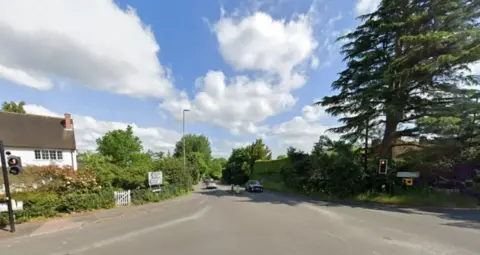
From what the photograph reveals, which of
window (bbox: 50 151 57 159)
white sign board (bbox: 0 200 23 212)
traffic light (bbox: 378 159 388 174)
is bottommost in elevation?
white sign board (bbox: 0 200 23 212)

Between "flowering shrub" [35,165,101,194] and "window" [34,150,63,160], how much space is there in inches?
625

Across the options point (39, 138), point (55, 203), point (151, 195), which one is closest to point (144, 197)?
point (151, 195)

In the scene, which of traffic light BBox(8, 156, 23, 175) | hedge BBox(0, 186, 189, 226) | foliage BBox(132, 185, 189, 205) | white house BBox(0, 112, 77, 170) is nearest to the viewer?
traffic light BBox(8, 156, 23, 175)

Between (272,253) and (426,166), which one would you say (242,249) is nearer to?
(272,253)

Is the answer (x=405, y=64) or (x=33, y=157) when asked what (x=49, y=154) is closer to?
(x=33, y=157)

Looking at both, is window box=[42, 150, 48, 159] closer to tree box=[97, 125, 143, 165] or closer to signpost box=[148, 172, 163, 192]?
tree box=[97, 125, 143, 165]

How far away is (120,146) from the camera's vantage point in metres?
32.7

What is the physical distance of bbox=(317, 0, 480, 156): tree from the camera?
1659 centimetres

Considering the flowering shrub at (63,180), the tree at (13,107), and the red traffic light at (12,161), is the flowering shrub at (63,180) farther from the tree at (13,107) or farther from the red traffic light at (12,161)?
the tree at (13,107)

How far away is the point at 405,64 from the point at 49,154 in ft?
115

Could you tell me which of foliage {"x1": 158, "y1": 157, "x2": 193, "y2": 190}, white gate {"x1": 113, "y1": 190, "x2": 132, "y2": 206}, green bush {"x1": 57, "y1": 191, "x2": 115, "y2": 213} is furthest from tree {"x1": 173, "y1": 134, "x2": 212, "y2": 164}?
green bush {"x1": 57, "y1": 191, "x2": 115, "y2": 213}

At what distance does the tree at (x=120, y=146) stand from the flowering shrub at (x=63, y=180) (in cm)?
1840

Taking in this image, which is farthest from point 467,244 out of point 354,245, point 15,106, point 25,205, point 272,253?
point 15,106

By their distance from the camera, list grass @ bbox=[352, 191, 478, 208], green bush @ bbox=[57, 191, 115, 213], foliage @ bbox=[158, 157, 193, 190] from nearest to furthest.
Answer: green bush @ bbox=[57, 191, 115, 213]
grass @ bbox=[352, 191, 478, 208]
foliage @ bbox=[158, 157, 193, 190]
